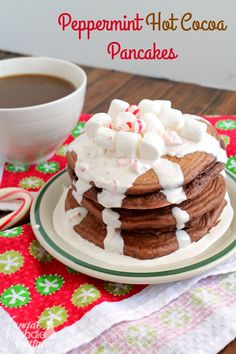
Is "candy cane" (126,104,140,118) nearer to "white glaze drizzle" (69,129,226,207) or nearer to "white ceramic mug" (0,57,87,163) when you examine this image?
"white glaze drizzle" (69,129,226,207)

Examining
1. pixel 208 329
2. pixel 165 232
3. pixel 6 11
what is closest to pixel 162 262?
pixel 165 232

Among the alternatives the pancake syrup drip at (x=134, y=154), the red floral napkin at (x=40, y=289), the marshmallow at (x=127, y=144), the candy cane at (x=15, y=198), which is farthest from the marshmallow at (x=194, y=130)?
the candy cane at (x=15, y=198)

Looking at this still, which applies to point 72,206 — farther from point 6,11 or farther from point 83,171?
point 6,11

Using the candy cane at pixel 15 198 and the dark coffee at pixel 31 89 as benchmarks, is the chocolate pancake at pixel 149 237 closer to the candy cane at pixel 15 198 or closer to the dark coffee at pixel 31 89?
the candy cane at pixel 15 198

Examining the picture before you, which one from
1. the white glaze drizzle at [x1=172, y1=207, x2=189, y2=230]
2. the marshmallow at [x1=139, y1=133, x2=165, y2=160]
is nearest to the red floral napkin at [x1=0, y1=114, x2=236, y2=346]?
the white glaze drizzle at [x1=172, y1=207, x2=189, y2=230]

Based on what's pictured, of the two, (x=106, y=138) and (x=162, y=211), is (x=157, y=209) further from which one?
(x=106, y=138)

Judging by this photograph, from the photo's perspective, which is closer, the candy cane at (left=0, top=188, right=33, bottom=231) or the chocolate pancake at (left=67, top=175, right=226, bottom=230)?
the chocolate pancake at (left=67, top=175, right=226, bottom=230)
